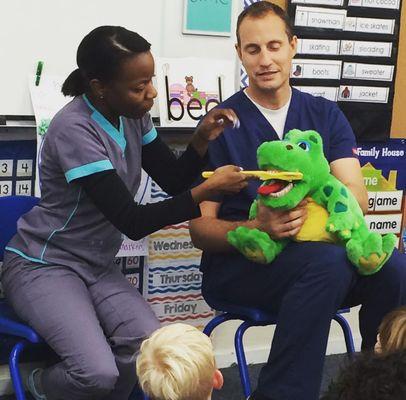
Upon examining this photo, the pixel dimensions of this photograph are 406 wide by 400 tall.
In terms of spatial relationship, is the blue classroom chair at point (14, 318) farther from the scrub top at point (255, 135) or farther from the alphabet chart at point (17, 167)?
the scrub top at point (255, 135)

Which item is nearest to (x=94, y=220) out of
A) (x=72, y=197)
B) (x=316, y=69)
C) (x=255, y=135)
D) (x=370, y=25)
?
(x=72, y=197)

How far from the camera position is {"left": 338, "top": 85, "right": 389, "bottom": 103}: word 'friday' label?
2.67 meters

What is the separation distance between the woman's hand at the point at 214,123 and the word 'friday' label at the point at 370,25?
849mm

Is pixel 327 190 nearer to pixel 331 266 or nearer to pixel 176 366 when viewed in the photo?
pixel 331 266

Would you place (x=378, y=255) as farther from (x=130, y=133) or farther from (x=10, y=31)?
(x=10, y=31)

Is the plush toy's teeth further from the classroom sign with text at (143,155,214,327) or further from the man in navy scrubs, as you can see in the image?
the classroom sign with text at (143,155,214,327)

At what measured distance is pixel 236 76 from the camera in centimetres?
248

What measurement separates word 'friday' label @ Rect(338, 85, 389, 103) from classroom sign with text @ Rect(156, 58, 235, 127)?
1.51 feet

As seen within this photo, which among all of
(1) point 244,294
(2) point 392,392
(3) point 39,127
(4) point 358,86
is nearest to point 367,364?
(2) point 392,392

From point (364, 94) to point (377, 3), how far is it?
1.06 feet

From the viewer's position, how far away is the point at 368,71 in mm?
2693

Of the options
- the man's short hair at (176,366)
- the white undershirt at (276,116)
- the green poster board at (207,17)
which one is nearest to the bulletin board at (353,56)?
the green poster board at (207,17)

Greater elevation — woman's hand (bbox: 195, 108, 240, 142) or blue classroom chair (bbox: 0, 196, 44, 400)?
woman's hand (bbox: 195, 108, 240, 142)

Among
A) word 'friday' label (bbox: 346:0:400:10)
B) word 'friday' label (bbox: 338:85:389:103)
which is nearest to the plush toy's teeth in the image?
word 'friday' label (bbox: 338:85:389:103)
